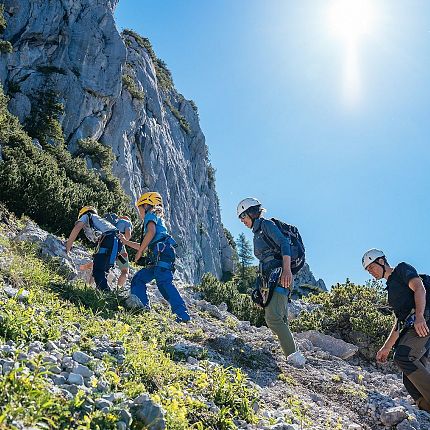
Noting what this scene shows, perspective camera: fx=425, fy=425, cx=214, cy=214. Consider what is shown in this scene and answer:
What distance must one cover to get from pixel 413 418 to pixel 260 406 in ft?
6.29

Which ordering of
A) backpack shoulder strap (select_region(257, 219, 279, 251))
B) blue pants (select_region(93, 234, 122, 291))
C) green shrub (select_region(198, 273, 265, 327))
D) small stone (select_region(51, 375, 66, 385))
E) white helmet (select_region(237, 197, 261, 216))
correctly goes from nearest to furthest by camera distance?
small stone (select_region(51, 375, 66, 385)) → backpack shoulder strap (select_region(257, 219, 279, 251)) → white helmet (select_region(237, 197, 261, 216)) → blue pants (select_region(93, 234, 122, 291)) → green shrub (select_region(198, 273, 265, 327))

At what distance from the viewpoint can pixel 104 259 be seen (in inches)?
321

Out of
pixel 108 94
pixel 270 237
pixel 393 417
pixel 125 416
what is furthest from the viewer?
pixel 108 94

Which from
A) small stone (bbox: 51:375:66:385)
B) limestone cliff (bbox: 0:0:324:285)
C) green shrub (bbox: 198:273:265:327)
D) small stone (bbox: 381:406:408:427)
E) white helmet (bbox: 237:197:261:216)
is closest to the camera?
small stone (bbox: 51:375:66:385)

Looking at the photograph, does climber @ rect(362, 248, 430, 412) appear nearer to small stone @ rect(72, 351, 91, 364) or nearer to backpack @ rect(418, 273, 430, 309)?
backpack @ rect(418, 273, 430, 309)

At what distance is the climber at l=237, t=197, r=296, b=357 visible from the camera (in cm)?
612

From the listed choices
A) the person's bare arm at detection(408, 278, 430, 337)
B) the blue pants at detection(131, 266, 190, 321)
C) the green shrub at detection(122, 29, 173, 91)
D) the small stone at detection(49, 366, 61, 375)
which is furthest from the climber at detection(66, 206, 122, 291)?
the green shrub at detection(122, 29, 173, 91)

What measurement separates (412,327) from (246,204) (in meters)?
2.94

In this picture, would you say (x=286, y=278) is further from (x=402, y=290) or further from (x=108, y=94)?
(x=108, y=94)

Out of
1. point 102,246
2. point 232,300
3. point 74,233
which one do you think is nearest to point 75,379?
point 102,246

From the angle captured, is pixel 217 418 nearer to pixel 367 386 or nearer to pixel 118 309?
pixel 118 309

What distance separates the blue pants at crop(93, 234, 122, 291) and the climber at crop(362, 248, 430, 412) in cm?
499

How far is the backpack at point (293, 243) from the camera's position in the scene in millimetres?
6430

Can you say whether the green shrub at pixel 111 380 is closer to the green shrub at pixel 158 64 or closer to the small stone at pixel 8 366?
the small stone at pixel 8 366
